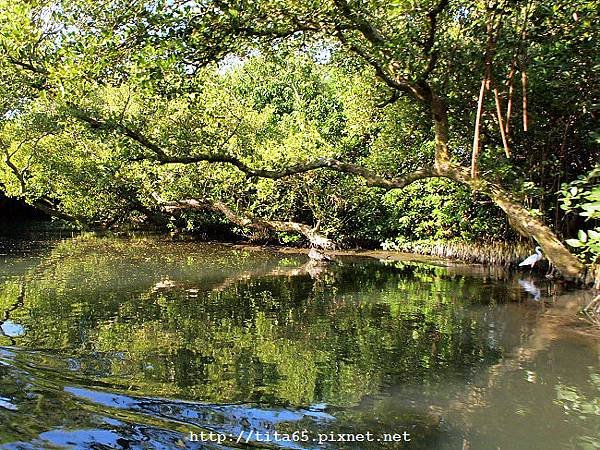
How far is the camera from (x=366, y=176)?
10.5m

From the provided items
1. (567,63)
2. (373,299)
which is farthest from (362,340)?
(567,63)

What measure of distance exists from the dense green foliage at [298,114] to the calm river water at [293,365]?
8.86ft

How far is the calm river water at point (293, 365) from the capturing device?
370cm

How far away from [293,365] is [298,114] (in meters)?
Answer: 16.9

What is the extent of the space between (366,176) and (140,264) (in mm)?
6344

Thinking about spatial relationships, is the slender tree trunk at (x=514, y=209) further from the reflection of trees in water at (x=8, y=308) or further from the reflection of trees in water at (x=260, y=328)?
the reflection of trees in water at (x=8, y=308)

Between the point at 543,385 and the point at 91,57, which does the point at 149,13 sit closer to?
the point at 91,57

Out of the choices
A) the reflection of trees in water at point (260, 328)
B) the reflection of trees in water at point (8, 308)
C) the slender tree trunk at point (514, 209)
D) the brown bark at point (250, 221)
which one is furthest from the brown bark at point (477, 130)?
the brown bark at point (250, 221)

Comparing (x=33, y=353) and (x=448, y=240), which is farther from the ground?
(x=448, y=240)

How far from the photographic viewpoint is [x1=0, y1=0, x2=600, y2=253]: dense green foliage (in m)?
7.90

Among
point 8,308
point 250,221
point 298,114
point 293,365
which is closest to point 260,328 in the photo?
point 293,365

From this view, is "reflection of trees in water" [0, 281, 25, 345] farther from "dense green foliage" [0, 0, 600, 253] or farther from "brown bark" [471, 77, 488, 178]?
"brown bark" [471, 77, 488, 178]

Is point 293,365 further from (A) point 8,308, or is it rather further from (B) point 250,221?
(B) point 250,221

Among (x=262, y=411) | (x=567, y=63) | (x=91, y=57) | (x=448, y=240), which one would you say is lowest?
(x=262, y=411)
